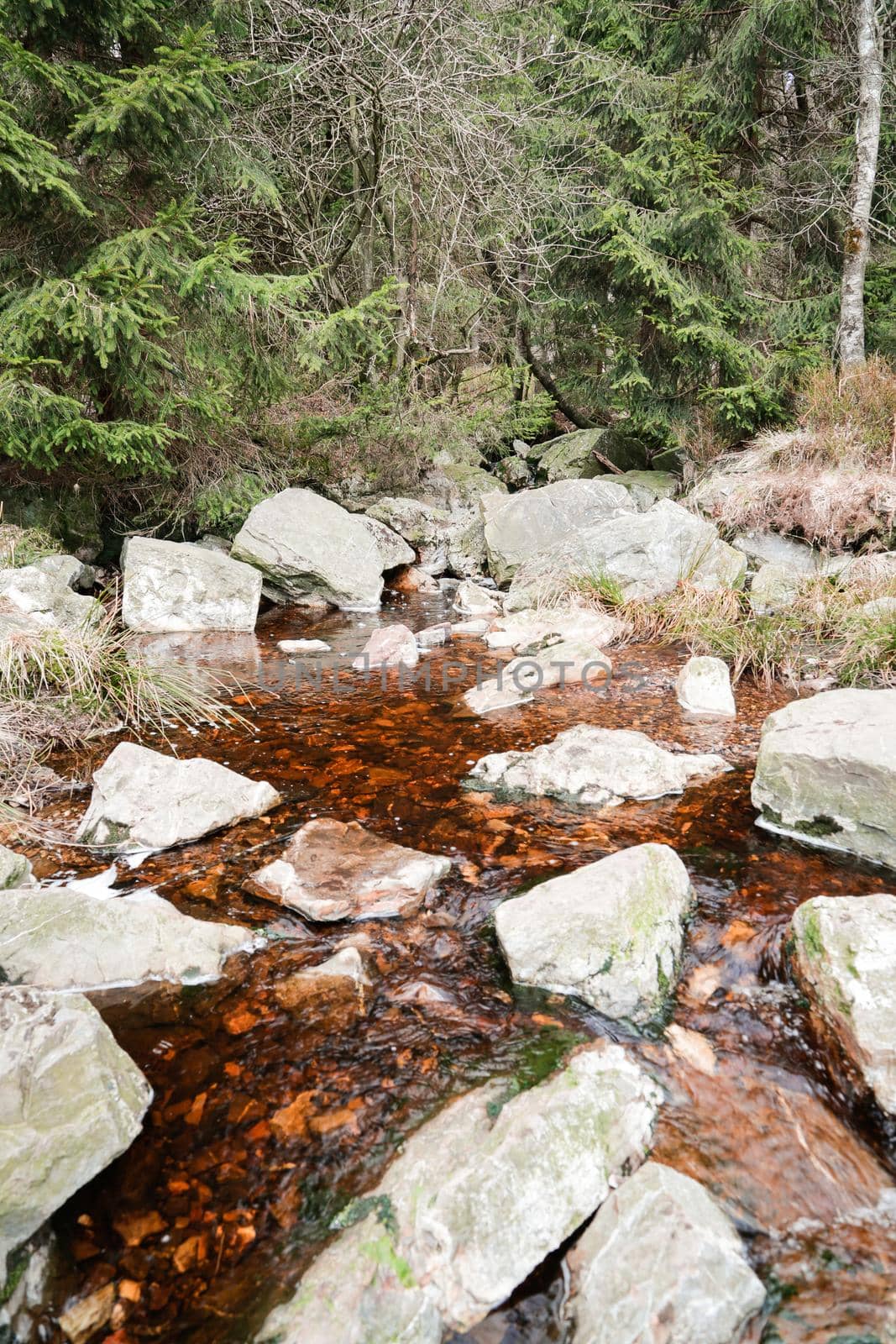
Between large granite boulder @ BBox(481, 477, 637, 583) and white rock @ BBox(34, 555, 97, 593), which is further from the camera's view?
large granite boulder @ BBox(481, 477, 637, 583)

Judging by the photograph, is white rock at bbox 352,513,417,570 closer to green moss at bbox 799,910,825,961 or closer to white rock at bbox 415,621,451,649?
white rock at bbox 415,621,451,649

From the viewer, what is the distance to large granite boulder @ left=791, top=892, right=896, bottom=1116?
1886 millimetres

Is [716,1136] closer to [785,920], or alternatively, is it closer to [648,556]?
[785,920]

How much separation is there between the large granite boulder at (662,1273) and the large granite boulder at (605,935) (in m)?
0.67

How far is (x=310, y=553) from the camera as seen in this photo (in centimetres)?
792

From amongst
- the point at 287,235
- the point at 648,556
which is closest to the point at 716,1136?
the point at 648,556

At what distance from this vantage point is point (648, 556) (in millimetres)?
6969

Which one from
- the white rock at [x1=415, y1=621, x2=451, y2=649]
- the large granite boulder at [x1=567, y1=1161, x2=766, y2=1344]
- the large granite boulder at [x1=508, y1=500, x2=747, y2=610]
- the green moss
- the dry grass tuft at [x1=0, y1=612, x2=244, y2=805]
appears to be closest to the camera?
the large granite boulder at [x1=567, y1=1161, x2=766, y2=1344]

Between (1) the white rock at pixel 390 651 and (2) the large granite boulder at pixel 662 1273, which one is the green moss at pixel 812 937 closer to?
(2) the large granite boulder at pixel 662 1273

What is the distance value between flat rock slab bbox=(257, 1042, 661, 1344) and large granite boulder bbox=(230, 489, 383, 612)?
6.63 meters

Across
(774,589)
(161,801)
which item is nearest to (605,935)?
(161,801)

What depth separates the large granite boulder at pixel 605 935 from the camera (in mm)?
2225

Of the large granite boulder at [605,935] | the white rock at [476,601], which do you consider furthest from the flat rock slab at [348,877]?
the white rock at [476,601]

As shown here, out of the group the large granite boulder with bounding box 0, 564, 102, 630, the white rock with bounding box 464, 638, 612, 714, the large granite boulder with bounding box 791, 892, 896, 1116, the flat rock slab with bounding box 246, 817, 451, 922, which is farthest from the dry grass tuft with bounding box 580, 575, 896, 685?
the large granite boulder with bounding box 0, 564, 102, 630
